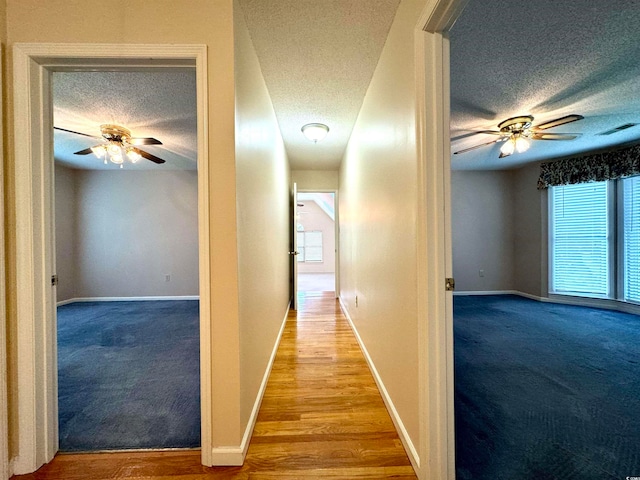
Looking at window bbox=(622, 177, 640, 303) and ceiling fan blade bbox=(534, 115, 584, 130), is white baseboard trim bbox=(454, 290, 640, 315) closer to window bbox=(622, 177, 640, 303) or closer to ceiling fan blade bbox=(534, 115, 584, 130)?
window bbox=(622, 177, 640, 303)

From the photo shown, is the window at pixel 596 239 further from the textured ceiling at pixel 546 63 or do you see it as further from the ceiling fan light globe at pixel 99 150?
the ceiling fan light globe at pixel 99 150

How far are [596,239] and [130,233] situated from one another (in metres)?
7.73

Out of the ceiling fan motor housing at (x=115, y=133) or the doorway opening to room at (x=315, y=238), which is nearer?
the ceiling fan motor housing at (x=115, y=133)

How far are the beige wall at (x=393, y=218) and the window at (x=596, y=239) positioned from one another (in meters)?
3.97

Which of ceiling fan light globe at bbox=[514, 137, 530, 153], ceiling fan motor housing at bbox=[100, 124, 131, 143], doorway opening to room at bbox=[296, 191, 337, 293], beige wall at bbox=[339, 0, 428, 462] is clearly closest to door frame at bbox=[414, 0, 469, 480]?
beige wall at bbox=[339, 0, 428, 462]

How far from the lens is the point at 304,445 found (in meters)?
1.31

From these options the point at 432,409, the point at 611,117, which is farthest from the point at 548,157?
the point at 432,409

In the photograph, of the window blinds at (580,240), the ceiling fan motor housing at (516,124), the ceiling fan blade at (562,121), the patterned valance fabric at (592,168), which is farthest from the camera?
the window blinds at (580,240)

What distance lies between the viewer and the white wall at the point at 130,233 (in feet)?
14.6

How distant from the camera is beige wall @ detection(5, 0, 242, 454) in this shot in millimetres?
1161

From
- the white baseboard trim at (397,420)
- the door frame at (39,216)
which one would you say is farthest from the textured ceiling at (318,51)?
the white baseboard trim at (397,420)

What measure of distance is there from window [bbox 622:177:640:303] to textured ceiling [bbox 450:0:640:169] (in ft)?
3.14

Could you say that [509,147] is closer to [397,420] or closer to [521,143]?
[521,143]

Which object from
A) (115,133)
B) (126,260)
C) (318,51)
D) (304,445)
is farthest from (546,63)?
(126,260)
